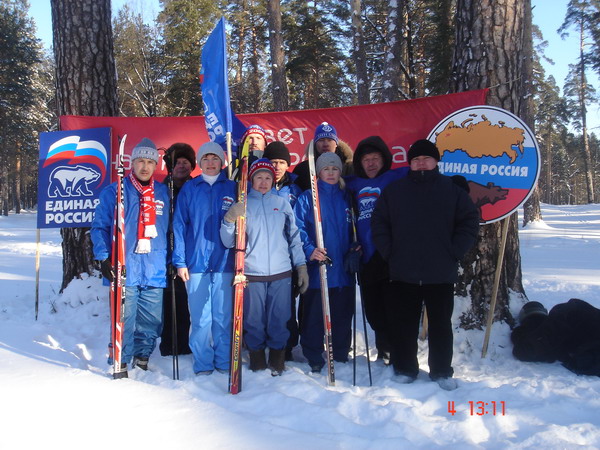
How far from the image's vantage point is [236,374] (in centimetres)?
320

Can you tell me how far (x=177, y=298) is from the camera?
425 centimetres

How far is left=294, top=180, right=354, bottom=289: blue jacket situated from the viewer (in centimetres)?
378

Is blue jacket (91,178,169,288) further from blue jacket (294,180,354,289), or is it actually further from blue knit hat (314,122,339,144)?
blue knit hat (314,122,339,144)

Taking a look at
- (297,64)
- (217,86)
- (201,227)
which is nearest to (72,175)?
(217,86)

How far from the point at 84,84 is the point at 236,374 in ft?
14.2

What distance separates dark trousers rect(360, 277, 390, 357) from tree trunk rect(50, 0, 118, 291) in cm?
352

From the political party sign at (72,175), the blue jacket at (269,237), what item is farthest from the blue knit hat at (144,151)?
the political party sign at (72,175)

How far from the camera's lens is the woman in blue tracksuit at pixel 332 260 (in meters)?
3.77

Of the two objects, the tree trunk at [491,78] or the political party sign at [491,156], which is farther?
the tree trunk at [491,78]

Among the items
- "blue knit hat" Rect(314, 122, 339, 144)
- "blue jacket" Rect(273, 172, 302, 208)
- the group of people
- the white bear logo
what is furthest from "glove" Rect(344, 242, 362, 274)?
the white bear logo

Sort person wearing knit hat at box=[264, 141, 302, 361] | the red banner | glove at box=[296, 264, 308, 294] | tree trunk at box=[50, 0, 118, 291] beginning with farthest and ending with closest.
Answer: tree trunk at box=[50, 0, 118, 291]
the red banner
person wearing knit hat at box=[264, 141, 302, 361]
glove at box=[296, 264, 308, 294]

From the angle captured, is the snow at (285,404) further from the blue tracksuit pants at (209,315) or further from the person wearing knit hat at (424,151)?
the person wearing knit hat at (424,151)

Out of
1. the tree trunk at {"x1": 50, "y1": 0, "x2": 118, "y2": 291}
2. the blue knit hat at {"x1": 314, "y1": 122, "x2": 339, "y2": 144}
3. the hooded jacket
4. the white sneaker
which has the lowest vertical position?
the white sneaker
